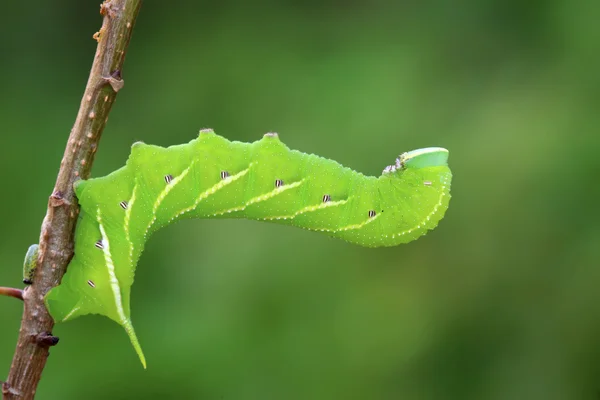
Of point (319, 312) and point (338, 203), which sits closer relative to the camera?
point (338, 203)

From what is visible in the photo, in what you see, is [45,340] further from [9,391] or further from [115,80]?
[115,80]

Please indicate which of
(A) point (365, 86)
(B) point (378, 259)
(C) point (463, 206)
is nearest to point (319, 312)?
(B) point (378, 259)

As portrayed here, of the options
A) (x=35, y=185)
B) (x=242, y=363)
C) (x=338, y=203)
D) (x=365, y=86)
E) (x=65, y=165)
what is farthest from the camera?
(x=365, y=86)

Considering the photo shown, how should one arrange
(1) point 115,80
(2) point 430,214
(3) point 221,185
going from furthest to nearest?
(2) point 430,214 → (3) point 221,185 → (1) point 115,80

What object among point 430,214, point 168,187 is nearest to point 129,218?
point 168,187

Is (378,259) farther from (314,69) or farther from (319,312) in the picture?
(314,69)

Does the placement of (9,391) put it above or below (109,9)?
below

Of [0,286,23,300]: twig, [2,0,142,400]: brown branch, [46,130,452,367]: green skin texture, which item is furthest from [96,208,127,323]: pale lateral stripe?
[0,286,23,300]: twig
